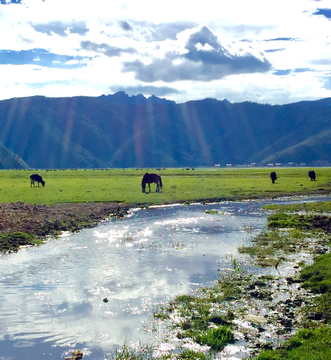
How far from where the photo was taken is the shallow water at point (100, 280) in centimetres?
1005

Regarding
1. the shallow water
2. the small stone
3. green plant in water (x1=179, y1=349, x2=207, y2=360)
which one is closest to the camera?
green plant in water (x1=179, y1=349, x2=207, y2=360)

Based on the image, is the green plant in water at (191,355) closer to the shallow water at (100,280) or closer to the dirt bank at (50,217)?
the shallow water at (100,280)

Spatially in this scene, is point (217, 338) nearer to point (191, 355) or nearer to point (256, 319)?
point (191, 355)

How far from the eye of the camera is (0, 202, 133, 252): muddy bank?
2147cm

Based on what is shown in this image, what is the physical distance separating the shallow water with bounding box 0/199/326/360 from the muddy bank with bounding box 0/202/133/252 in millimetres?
1509

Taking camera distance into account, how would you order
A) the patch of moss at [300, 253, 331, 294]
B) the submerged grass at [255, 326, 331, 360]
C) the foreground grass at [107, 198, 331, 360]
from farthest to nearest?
the patch of moss at [300, 253, 331, 294] < the foreground grass at [107, 198, 331, 360] < the submerged grass at [255, 326, 331, 360]

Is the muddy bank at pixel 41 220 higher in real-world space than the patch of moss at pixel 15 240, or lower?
higher

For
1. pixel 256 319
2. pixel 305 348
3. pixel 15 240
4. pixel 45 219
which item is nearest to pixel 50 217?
pixel 45 219

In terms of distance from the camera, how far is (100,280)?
1452 cm

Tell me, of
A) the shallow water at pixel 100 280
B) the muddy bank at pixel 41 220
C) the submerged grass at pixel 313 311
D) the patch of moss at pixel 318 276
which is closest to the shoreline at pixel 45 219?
the muddy bank at pixel 41 220

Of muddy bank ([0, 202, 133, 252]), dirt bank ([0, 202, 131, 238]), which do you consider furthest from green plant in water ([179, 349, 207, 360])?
dirt bank ([0, 202, 131, 238])

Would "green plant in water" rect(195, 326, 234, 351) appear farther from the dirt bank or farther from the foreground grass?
the dirt bank

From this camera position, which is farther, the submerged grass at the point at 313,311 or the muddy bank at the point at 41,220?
the muddy bank at the point at 41,220

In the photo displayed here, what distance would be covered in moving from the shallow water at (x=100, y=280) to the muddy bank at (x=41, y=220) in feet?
4.95
